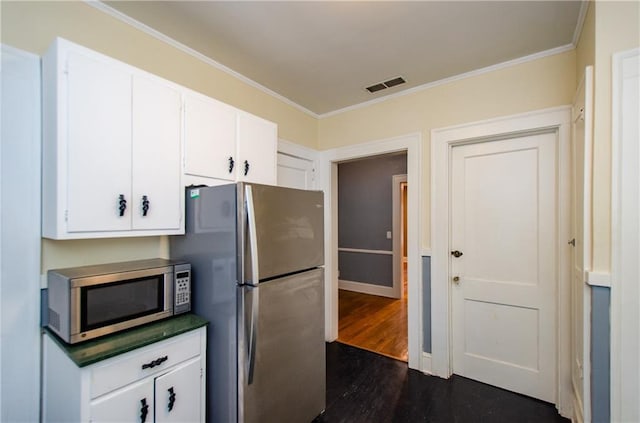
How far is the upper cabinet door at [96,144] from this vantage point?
1.35 m

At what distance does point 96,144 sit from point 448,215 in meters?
2.54

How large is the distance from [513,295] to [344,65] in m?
2.32

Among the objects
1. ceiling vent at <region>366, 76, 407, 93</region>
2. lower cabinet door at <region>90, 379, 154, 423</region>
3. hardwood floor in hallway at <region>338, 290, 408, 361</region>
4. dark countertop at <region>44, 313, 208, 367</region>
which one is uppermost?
ceiling vent at <region>366, 76, 407, 93</region>

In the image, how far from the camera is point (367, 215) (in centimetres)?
532

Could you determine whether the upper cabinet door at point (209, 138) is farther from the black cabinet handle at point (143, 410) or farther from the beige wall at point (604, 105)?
the beige wall at point (604, 105)

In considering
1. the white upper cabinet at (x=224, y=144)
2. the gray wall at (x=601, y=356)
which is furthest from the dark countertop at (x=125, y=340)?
the gray wall at (x=601, y=356)

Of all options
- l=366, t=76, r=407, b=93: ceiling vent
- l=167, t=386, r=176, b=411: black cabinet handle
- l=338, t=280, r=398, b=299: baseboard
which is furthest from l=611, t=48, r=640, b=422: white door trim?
l=338, t=280, r=398, b=299: baseboard

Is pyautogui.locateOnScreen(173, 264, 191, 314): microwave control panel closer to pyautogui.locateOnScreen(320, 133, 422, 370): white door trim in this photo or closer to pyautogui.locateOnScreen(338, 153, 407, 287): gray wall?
pyautogui.locateOnScreen(320, 133, 422, 370): white door trim

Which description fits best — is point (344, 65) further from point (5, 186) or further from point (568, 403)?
point (568, 403)

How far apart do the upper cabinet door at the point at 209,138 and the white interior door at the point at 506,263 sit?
192cm

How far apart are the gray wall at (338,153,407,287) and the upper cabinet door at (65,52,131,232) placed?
147 inches

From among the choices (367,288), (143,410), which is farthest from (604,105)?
(367,288)

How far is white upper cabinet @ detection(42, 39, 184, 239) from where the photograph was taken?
1334mm

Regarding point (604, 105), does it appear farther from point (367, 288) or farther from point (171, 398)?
point (367, 288)
